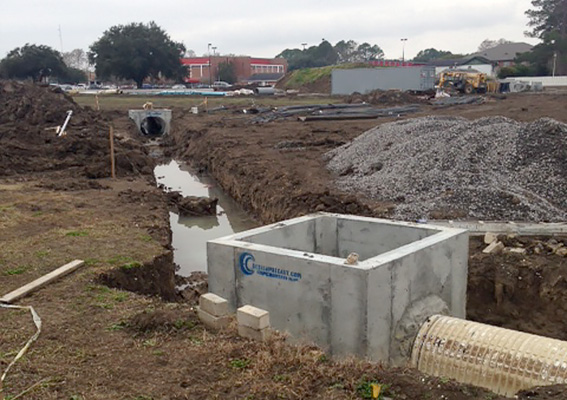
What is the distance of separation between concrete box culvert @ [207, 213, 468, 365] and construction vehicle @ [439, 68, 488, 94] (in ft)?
147

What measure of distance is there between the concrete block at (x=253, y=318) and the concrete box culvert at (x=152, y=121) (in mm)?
29871

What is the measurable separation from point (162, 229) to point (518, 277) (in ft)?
21.3

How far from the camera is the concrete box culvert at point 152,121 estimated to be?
34.6 m

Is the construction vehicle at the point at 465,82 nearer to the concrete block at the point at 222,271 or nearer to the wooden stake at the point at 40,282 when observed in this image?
the concrete block at the point at 222,271

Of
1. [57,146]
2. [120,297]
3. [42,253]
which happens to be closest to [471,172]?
[120,297]

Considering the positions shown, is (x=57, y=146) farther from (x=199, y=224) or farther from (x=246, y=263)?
(x=246, y=263)

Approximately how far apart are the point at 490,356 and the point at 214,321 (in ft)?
8.96

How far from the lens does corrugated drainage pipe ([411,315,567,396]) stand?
513cm

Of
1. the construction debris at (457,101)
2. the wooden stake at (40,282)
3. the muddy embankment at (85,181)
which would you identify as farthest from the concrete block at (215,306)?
the construction debris at (457,101)

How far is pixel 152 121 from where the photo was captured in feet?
121

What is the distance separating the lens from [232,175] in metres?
18.5

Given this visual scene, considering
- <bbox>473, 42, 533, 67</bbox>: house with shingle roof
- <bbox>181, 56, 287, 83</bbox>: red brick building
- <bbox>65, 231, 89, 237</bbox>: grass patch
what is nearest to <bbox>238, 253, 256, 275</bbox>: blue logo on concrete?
<bbox>65, 231, 89, 237</bbox>: grass patch

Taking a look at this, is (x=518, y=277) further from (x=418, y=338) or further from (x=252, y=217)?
(x=252, y=217)

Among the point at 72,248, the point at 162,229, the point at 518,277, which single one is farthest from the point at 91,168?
the point at 518,277
